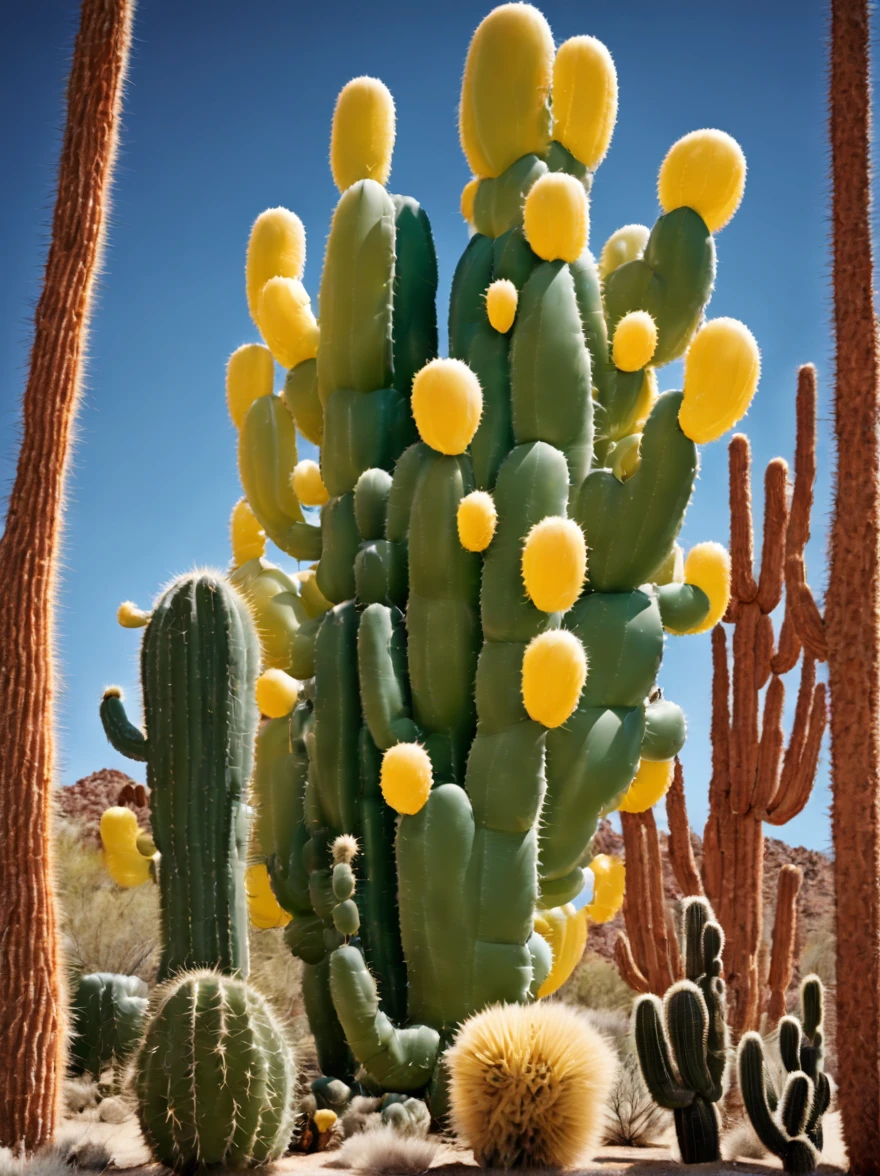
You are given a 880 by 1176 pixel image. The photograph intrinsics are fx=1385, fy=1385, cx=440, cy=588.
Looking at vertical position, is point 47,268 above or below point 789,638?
above

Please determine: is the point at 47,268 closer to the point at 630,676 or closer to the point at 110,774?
the point at 630,676

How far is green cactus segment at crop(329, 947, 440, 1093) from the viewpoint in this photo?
6988 mm

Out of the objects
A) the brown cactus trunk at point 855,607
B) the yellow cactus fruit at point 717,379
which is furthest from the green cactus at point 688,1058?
the yellow cactus fruit at point 717,379

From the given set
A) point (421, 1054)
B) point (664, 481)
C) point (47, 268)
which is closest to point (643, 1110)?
point (421, 1054)

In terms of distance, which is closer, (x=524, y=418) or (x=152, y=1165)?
(x=152, y=1165)

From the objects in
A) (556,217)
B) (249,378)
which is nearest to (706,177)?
(556,217)

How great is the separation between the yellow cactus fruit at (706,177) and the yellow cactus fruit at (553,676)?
3012 mm

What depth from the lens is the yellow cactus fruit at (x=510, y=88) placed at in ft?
28.7

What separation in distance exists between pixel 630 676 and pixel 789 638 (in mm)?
4123

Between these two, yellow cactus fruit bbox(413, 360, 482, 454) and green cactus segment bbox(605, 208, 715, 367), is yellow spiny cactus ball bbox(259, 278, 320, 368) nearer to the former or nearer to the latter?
yellow cactus fruit bbox(413, 360, 482, 454)

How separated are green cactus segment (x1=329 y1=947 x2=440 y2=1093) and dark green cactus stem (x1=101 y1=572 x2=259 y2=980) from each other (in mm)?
580

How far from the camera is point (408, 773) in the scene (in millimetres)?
7391

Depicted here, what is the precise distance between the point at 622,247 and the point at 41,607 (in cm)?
488

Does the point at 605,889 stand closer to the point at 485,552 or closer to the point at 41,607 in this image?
the point at 485,552
